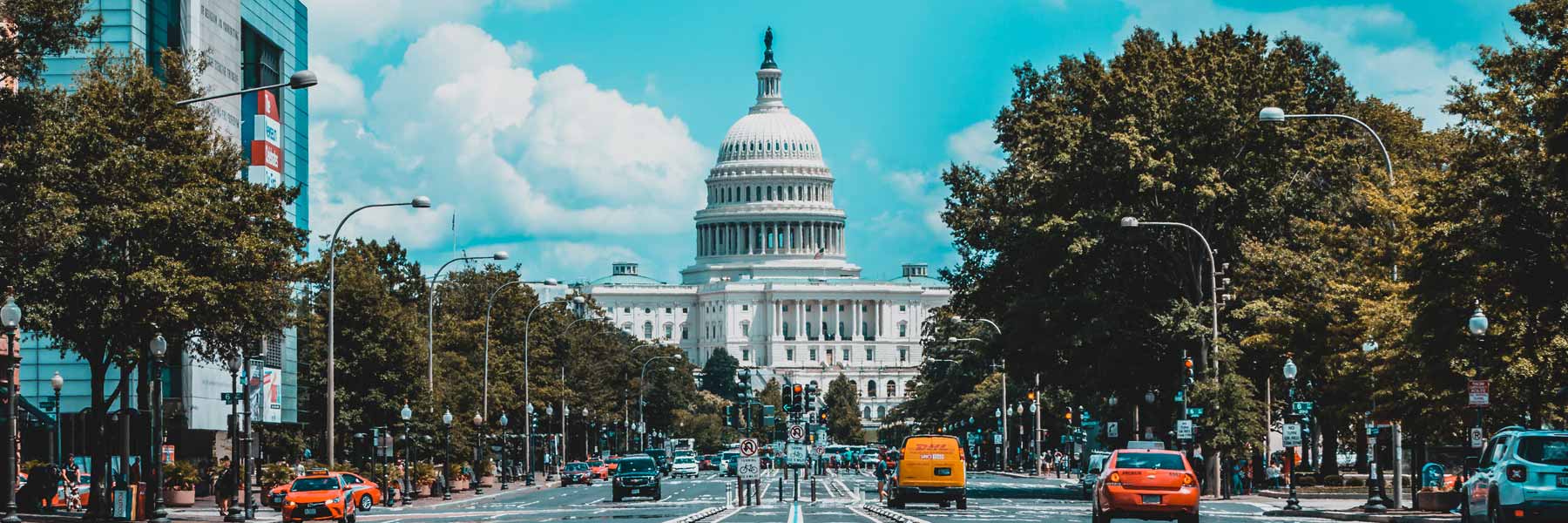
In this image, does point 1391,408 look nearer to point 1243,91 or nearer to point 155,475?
point 1243,91

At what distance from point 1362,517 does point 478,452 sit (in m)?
50.7

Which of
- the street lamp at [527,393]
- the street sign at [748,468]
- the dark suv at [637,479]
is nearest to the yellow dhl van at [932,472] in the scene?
the street sign at [748,468]

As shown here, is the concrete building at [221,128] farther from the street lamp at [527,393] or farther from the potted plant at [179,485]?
the street lamp at [527,393]

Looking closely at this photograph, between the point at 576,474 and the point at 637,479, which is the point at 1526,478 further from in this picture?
the point at 576,474

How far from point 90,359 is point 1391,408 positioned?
2954 cm

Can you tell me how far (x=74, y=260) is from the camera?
45.3 m

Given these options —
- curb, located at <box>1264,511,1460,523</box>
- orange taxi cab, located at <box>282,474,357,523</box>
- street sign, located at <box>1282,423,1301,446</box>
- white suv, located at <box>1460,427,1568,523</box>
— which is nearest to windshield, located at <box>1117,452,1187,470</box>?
white suv, located at <box>1460,427,1568,523</box>

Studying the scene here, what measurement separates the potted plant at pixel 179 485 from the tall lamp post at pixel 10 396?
15.5 m

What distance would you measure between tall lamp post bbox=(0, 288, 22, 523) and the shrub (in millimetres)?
15549

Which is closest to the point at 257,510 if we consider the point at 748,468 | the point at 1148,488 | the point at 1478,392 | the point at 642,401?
the point at 748,468

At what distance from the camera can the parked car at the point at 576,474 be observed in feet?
336

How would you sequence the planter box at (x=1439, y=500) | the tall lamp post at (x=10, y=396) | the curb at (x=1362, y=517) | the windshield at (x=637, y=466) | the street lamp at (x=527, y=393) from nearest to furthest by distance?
the tall lamp post at (x=10, y=396), the curb at (x=1362, y=517), the planter box at (x=1439, y=500), the windshield at (x=637, y=466), the street lamp at (x=527, y=393)

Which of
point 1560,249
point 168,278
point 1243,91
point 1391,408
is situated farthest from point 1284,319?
point 168,278

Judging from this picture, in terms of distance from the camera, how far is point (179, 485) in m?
62.7
